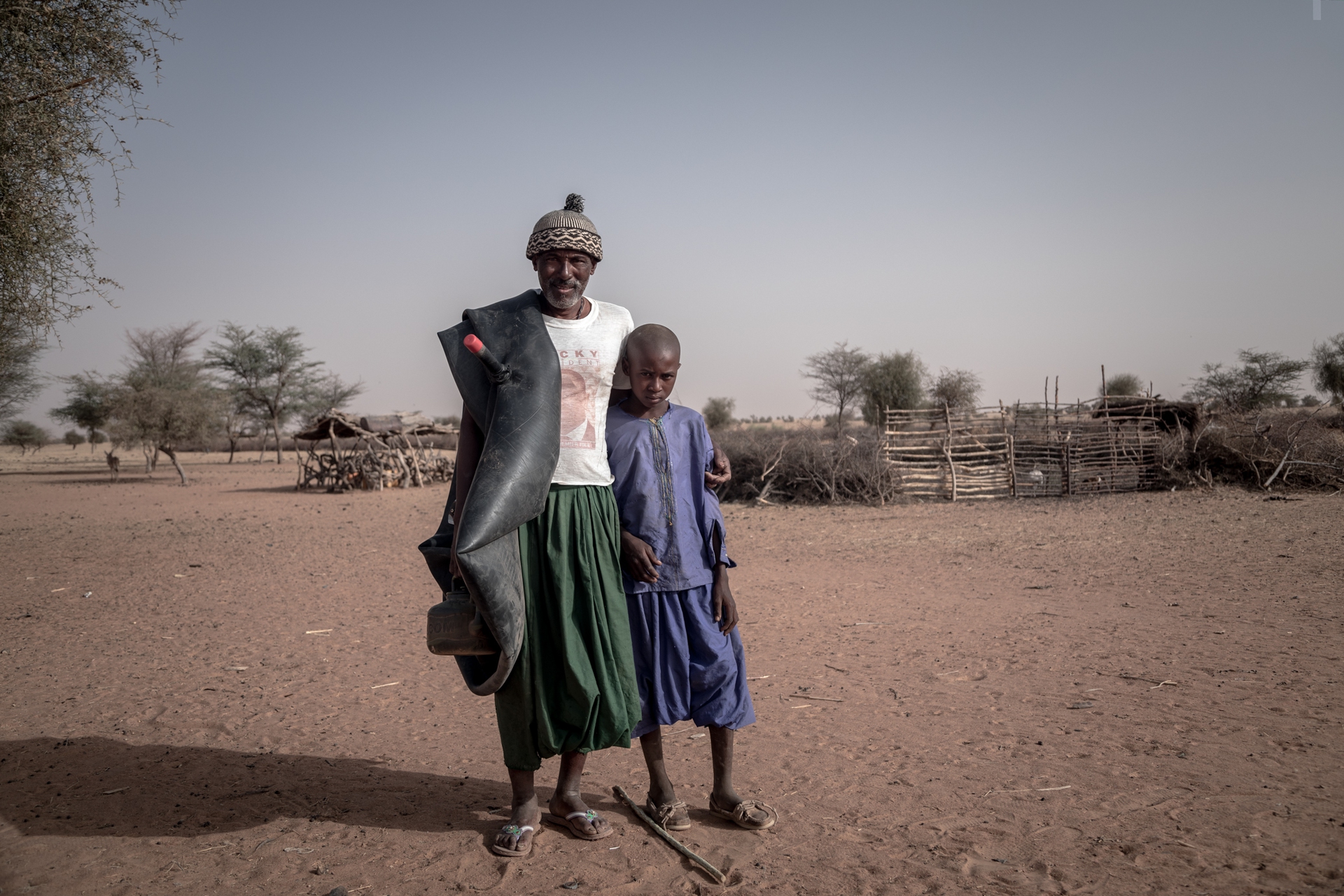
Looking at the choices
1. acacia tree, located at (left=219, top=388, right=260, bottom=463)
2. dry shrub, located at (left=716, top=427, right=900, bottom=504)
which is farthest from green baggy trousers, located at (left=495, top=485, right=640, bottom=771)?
acacia tree, located at (left=219, top=388, right=260, bottom=463)

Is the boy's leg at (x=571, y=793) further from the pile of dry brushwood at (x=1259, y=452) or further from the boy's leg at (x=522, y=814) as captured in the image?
the pile of dry brushwood at (x=1259, y=452)

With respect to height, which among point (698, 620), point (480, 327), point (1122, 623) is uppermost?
point (480, 327)

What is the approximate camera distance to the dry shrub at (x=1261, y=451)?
12914mm

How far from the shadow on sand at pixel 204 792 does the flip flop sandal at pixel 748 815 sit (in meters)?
0.52

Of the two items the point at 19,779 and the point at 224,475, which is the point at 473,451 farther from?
the point at 224,475

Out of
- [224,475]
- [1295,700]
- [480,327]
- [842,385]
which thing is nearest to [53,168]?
[480,327]

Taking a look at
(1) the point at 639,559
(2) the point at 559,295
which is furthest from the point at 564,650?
(2) the point at 559,295

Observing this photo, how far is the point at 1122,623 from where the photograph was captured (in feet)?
17.8

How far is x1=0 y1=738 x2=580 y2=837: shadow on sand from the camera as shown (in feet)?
8.38

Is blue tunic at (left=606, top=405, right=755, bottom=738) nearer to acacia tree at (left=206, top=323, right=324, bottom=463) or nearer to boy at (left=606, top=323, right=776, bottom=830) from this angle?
boy at (left=606, top=323, right=776, bottom=830)

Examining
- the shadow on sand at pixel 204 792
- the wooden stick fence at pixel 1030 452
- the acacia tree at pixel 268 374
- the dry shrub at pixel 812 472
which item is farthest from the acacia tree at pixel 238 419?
the shadow on sand at pixel 204 792

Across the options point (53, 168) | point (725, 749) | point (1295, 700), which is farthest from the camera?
point (53, 168)

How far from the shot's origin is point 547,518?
2277mm

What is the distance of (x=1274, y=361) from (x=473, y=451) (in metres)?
34.4
